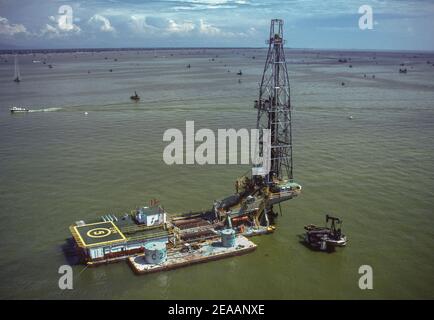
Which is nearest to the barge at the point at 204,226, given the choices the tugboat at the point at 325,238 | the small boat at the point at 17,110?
the tugboat at the point at 325,238

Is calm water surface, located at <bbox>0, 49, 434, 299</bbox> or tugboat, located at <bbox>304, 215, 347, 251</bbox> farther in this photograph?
tugboat, located at <bbox>304, 215, 347, 251</bbox>

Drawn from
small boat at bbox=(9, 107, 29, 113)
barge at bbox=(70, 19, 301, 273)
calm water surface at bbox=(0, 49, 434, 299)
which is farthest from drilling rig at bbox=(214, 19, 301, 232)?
small boat at bbox=(9, 107, 29, 113)

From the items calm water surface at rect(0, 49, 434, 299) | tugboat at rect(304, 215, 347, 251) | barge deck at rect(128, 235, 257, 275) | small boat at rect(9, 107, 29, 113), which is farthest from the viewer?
small boat at rect(9, 107, 29, 113)

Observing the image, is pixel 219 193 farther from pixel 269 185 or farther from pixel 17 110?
pixel 17 110

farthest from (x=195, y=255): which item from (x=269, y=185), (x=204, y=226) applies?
(x=269, y=185)

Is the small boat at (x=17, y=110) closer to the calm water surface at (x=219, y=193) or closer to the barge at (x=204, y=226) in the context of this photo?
the calm water surface at (x=219, y=193)

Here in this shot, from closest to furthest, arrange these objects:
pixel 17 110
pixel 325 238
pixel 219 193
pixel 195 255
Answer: pixel 195 255 → pixel 325 238 → pixel 219 193 → pixel 17 110

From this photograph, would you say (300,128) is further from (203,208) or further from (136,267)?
(136,267)

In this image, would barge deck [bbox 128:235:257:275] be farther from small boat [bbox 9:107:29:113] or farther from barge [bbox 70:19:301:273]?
small boat [bbox 9:107:29:113]
